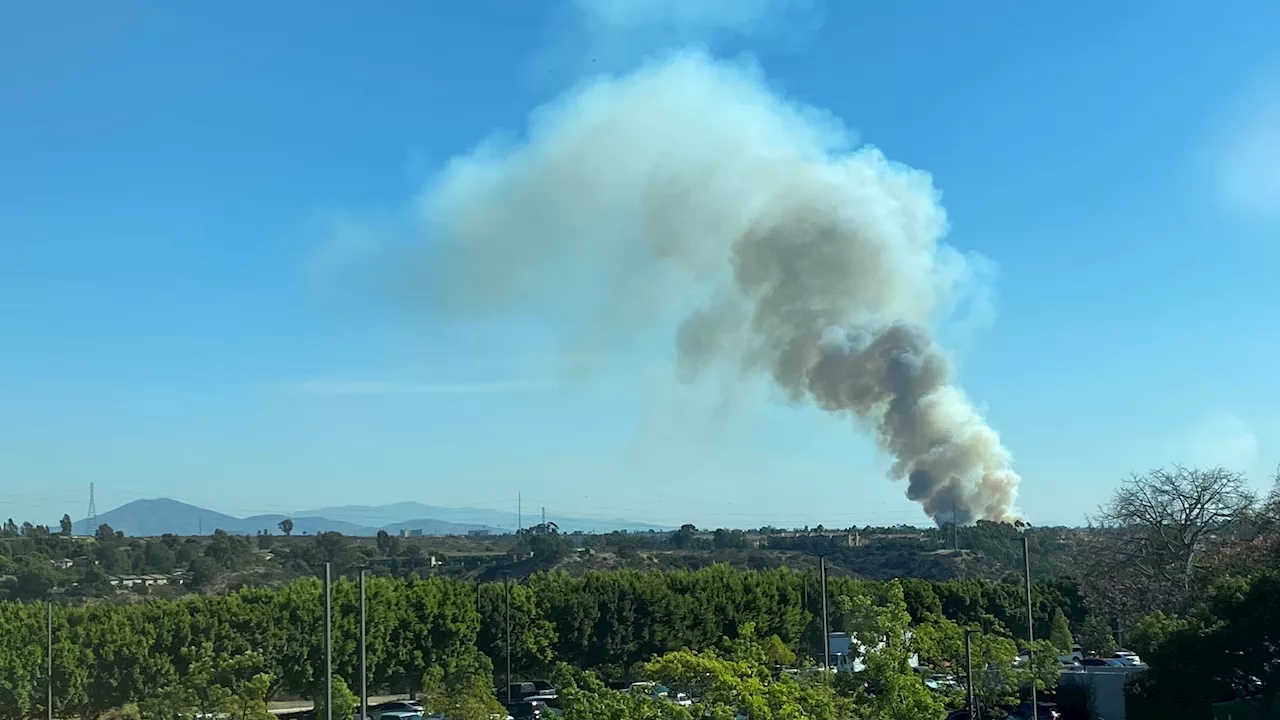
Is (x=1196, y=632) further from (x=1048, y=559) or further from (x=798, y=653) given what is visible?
(x=1048, y=559)

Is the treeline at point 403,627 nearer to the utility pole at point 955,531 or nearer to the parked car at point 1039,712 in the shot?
the parked car at point 1039,712

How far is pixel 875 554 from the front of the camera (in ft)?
474

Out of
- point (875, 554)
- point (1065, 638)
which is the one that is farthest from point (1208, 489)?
point (875, 554)

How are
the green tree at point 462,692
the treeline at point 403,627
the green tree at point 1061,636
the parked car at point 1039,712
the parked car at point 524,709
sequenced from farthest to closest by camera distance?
1. the green tree at point 1061,636
2. the treeline at point 403,627
3. the parked car at point 524,709
4. the parked car at point 1039,712
5. the green tree at point 462,692

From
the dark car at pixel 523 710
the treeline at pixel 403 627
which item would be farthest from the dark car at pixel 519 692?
the dark car at pixel 523 710

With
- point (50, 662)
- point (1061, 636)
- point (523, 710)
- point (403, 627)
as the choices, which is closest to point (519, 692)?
point (403, 627)

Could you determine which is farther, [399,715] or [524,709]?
[524,709]

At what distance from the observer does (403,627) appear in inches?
2320

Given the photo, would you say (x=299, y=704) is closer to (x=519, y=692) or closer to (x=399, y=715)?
(x=519, y=692)

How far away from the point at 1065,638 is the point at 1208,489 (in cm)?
1152

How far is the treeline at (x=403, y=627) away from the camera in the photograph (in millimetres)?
51562

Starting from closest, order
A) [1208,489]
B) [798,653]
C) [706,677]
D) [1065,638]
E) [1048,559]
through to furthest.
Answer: [706,677] → [1208,489] → [1065,638] → [798,653] → [1048,559]

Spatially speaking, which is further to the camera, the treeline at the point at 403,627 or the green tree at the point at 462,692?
the treeline at the point at 403,627

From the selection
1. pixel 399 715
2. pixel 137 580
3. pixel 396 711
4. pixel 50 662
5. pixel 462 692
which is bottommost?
pixel 137 580
